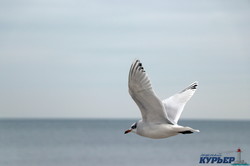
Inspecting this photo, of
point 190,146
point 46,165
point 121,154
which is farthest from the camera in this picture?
Answer: point 190,146

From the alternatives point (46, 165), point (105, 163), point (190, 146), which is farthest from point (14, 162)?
point (190, 146)

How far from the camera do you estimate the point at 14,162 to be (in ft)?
113

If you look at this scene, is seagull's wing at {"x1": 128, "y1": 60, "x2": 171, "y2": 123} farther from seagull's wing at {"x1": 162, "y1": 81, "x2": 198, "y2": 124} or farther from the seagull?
seagull's wing at {"x1": 162, "y1": 81, "x2": 198, "y2": 124}

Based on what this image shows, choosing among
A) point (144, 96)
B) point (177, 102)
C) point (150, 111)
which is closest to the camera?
point (144, 96)

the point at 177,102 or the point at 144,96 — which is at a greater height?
the point at 177,102

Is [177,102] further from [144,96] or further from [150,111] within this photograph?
[144,96]

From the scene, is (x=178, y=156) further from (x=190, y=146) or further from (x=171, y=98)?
(x=171, y=98)

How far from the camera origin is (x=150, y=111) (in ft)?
26.7

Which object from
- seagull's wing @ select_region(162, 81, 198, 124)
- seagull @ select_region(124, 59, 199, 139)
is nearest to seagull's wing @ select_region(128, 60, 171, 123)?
seagull @ select_region(124, 59, 199, 139)

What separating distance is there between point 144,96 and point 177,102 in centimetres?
141

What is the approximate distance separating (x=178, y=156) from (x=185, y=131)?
100 ft

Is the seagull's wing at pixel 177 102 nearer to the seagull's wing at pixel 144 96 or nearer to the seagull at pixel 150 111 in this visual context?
the seagull at pixel 150 111

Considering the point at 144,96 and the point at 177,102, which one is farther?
the point at 177,102

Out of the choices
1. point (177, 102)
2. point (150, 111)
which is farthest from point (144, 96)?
point (177, 102)
